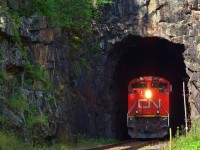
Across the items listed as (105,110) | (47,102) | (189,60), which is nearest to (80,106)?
(105,110)

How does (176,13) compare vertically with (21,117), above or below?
above

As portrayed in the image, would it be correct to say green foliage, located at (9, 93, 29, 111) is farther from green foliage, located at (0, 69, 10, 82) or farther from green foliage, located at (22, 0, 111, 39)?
green foliage, located at (22, 0, 111, 39)

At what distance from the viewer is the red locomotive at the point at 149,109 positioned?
2433 cm

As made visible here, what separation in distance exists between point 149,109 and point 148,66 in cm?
1021

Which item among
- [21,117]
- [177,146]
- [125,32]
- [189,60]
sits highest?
[125,32]

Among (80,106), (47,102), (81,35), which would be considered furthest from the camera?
(81,35)

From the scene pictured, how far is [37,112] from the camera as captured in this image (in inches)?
630

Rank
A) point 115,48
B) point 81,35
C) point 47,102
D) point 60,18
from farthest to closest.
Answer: point 115,48
point 81,35
point 60,18
point 47,102

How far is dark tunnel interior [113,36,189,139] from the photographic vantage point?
92.9 ft

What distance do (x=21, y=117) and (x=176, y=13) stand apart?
47.2ft

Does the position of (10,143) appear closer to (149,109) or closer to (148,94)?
(149,109)

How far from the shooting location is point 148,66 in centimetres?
3453

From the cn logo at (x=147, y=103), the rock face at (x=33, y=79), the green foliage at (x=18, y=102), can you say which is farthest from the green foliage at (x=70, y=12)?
the cn logo at (x=147, y=103)

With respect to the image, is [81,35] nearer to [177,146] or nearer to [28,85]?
[28,85]
